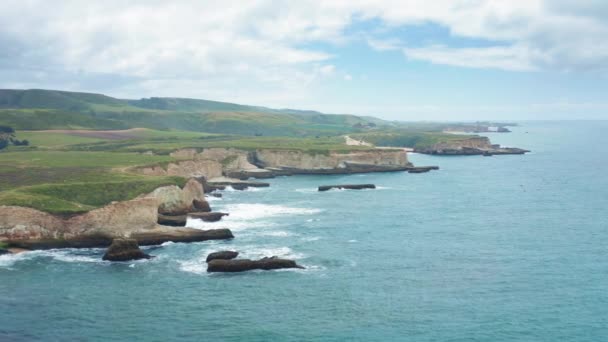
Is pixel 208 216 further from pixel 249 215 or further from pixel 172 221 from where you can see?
pixel 249 215

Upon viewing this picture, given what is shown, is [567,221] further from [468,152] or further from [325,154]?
[468,152]

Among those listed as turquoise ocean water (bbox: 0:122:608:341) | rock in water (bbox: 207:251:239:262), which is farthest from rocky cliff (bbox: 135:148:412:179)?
rock in water (bbox: 207:251:239:262)

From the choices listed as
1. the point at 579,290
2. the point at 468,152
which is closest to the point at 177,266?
the point at 579,290

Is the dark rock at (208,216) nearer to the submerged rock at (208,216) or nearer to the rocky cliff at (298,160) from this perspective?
the submerged rock at (208,216)

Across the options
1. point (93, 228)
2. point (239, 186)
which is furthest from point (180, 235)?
point (239, 186)

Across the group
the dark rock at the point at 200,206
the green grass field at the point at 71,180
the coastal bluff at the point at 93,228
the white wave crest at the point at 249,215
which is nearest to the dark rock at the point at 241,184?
the green grass field at the point at 71,180

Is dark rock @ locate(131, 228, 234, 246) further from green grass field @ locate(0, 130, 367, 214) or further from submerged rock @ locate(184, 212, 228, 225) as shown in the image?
submerged rock @ locate(184, 212, 228, 225)
